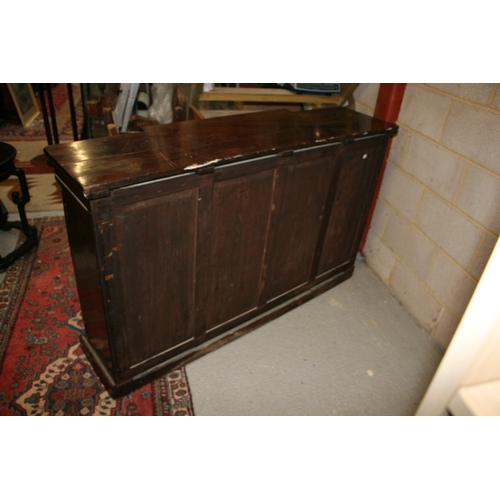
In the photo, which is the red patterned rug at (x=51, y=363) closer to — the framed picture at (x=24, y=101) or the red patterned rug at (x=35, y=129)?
the red patterned rug at (x=35, y=129)

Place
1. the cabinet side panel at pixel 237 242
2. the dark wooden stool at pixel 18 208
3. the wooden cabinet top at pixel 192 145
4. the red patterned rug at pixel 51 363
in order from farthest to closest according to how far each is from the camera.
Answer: the dark wooden stool at pixel 18 208 → the red patterned rug at pixel 51 363 → the cabinet side panel at pixel 237 242 → the wooden cabinet top at pixel 192 145

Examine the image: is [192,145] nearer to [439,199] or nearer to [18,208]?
[439,199]

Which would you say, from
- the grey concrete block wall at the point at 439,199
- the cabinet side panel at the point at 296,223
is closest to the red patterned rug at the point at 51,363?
the cabinet side panel at the point at 296,223

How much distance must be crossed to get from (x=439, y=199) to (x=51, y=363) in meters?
2.16

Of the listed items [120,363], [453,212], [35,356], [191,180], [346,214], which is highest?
[191,180]

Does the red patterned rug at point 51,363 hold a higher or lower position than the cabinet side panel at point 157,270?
lower

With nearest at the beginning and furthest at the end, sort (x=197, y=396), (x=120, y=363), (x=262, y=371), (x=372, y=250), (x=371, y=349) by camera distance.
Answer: (x=120, y=363) → (x=197, y=396) → (x=262, y=371) → (x=371, y=349) → (x=372, y=250)

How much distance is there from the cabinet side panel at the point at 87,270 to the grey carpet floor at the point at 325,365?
486 millimetres

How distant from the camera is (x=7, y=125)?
180 inches

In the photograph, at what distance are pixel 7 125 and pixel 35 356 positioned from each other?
3.59 m

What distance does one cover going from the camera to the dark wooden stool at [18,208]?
90.0 inches

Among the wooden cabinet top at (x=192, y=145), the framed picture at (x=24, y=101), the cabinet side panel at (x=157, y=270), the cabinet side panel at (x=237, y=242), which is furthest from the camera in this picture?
the framed picture at (x=24, y=101)

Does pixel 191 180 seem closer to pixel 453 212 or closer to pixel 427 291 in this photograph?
pixel 453 212

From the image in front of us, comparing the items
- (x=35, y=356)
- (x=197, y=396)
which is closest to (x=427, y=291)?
(x=197, y=396)
